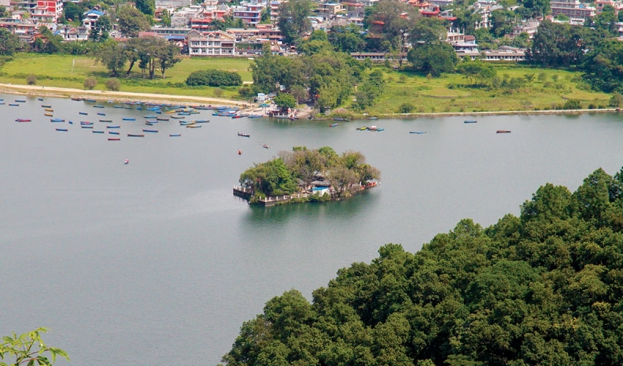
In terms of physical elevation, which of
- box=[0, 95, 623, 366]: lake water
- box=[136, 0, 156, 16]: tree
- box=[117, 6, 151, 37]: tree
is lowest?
box=[0, 95, 623, 366]: lake water

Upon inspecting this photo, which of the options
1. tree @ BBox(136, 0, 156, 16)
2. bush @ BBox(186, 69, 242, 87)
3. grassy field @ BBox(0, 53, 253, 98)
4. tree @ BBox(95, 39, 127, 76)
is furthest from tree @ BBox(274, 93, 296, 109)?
tree @ BBox(136, 0, 156, 16)

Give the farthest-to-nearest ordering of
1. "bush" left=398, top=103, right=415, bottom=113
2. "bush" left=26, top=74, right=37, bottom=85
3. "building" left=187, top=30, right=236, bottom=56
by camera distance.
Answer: "building" left=187, top=30, right=236, bottom=56, "bush" left=26, top=74, right=37, bottom=85, "bush" left=398, top=103, right=415, bottom=113

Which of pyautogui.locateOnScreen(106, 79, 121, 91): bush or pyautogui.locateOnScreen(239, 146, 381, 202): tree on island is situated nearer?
pyautogui.locateOnScreen(239, 146, 381, 202): tree on island

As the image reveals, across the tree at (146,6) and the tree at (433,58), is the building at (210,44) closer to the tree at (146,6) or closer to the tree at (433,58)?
the tree at (146,6)

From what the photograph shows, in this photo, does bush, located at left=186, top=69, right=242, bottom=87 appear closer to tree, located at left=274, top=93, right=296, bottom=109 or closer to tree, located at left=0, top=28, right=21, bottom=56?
tree, located at left=274, top=93, right=296, bottom=109

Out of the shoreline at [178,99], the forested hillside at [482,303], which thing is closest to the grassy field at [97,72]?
the shoreline at [178,99]

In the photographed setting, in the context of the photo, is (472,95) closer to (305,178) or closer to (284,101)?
(284,101)

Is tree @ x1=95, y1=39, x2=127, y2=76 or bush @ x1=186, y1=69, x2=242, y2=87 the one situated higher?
tree @ x1=95, y1=39, x2=127, y2=76

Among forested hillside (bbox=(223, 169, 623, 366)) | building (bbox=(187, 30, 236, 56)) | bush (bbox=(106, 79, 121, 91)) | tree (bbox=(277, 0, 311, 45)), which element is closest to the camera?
forested hillside (bbox=(223, 169, 623, 366))
